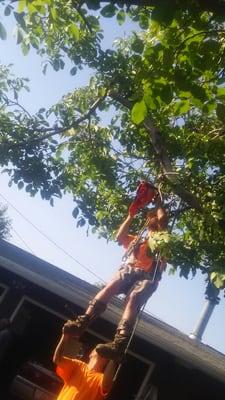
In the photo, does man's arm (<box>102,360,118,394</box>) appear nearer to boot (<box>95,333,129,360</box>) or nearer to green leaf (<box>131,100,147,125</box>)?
boot (<box>95,333,129,360</box>)

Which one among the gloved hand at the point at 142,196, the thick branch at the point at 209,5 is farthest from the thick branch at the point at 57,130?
the thick branch at the point at 209,5

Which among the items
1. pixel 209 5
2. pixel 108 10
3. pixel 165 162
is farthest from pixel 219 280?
pixel 165 162

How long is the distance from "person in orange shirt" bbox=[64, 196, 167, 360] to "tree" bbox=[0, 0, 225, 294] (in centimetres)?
38

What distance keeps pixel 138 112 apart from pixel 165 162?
8.79 ft

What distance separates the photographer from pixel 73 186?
29.6ft

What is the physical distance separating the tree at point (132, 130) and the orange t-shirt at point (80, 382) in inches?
60.0

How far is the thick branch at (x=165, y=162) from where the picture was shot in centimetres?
553

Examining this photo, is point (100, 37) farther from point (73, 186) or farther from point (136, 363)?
point (136, 363)

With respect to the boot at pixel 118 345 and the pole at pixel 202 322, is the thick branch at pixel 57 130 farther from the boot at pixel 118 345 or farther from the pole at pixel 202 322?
the pole at pixel 202 322

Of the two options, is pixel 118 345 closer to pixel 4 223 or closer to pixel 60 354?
pixel 60 354

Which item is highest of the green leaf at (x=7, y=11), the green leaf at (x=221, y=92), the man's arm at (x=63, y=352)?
the green leaf at (x=221, y=92)

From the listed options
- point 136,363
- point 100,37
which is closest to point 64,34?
point 100,37

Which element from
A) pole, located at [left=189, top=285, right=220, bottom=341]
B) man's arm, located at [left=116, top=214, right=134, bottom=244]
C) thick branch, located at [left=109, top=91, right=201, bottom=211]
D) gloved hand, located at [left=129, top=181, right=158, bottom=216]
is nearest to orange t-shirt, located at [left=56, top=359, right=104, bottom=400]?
man's arm, located at [left=116, top=214, right=134, bottom=244]

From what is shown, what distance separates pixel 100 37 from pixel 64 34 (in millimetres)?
720
